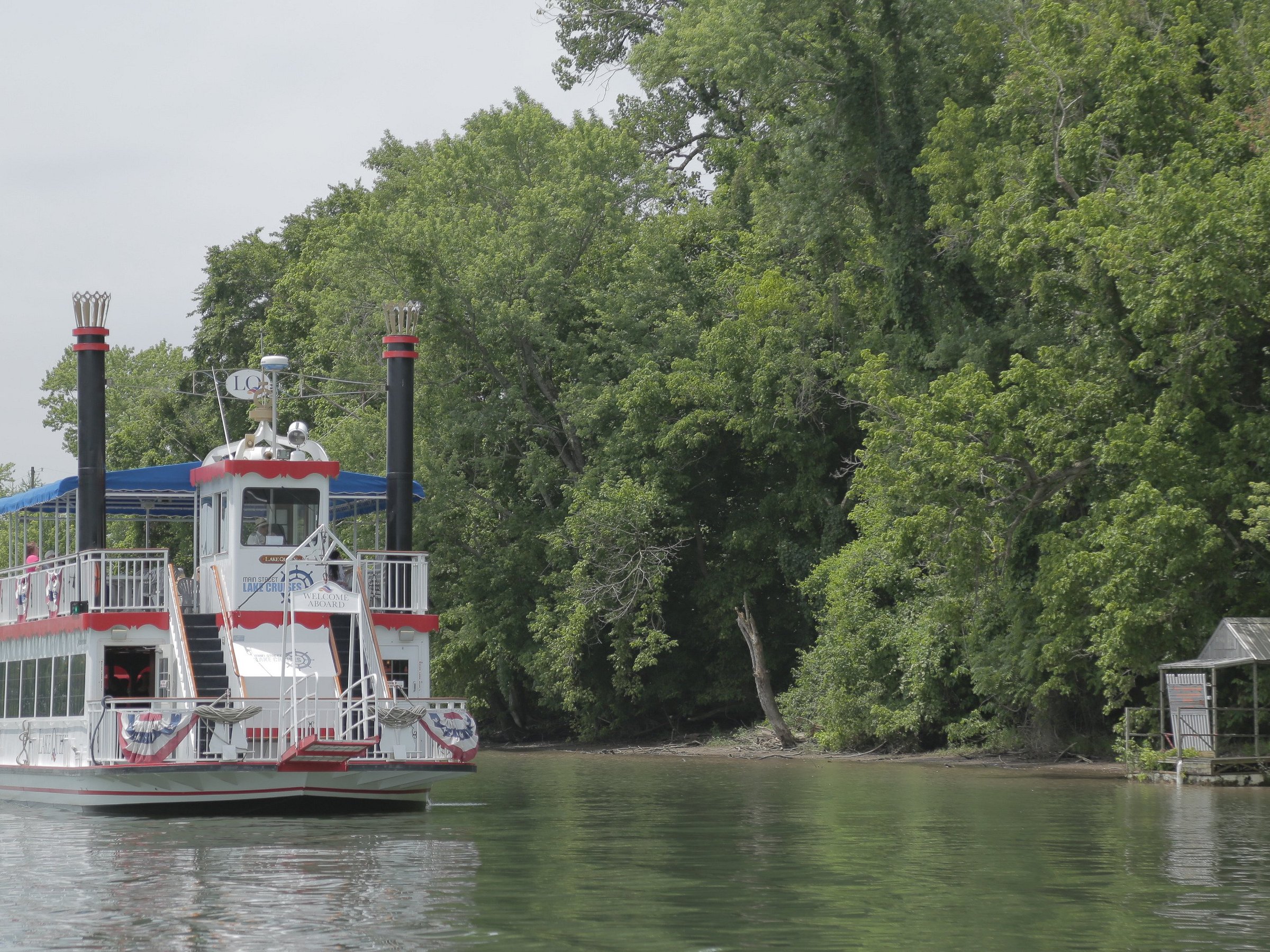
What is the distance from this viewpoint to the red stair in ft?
76.4

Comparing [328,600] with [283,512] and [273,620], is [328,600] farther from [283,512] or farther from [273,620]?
[283,512]

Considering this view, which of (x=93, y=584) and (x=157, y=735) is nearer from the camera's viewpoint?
(x=157, y=735)

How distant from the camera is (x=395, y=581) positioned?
2833 centimetres

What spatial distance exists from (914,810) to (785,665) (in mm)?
24508

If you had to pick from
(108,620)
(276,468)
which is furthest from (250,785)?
(276,468)

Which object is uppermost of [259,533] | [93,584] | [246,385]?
[246,385]

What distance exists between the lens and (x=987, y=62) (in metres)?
39.7

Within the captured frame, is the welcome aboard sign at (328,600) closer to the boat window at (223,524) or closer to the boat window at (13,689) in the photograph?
the boat window at (223,524)

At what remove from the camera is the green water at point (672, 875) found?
13.4 metres

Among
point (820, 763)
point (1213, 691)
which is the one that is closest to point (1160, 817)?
point (1213, 691)

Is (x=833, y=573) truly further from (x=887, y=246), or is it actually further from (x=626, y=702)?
(x=626, y=702)

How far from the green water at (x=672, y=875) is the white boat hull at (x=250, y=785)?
18.0 inches

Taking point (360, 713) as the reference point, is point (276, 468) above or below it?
above

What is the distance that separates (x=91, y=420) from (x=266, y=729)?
6.29 meters
